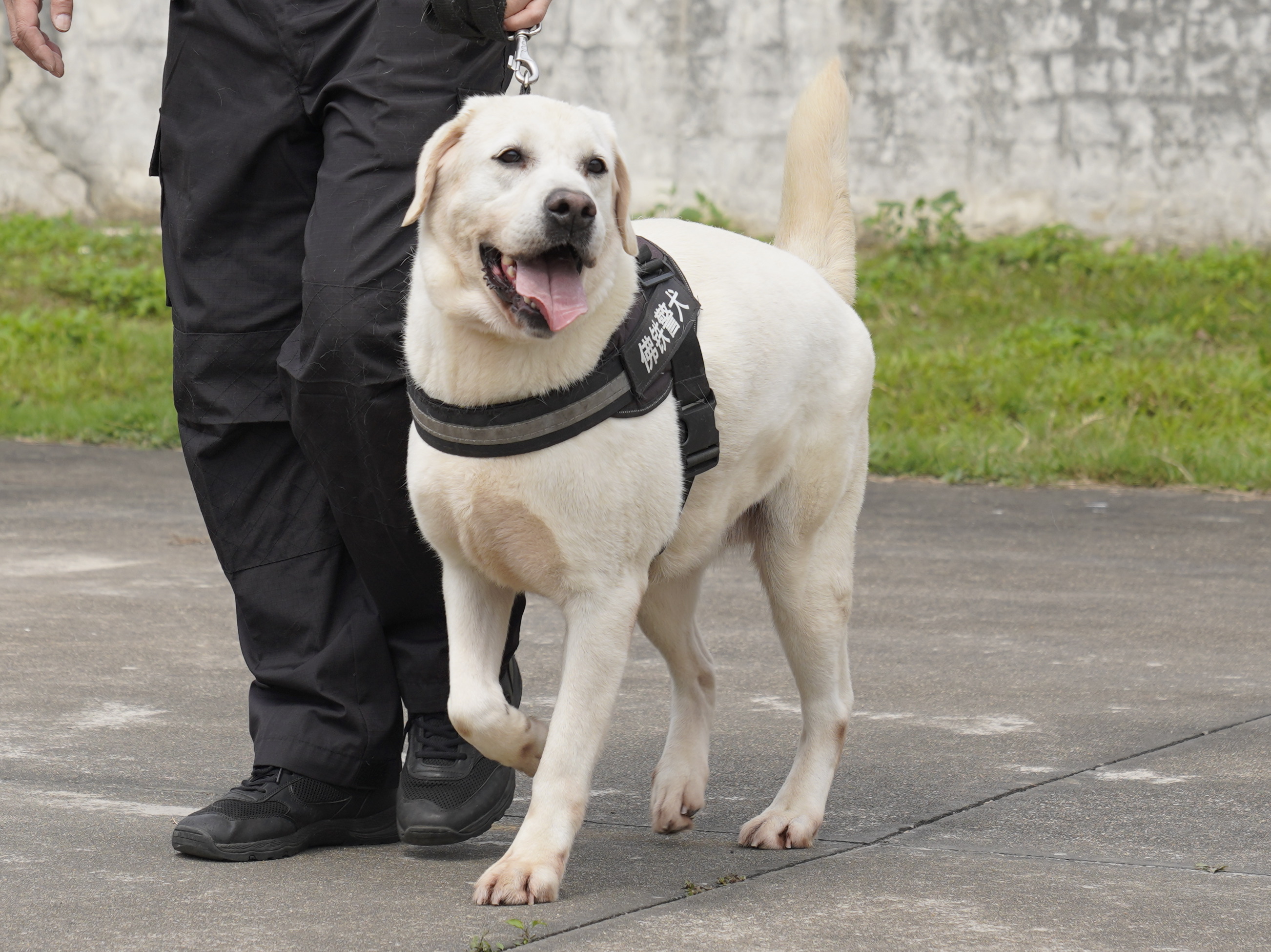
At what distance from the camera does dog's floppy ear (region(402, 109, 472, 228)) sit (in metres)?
2.52

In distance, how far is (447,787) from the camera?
2.79 meters

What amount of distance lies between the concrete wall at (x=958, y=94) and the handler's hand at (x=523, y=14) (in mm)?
8317

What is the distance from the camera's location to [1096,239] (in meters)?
10.7

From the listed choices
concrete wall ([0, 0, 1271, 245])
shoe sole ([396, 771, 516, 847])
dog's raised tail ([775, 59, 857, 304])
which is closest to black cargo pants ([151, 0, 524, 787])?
shoe sole ([396, 771, 516, 847])

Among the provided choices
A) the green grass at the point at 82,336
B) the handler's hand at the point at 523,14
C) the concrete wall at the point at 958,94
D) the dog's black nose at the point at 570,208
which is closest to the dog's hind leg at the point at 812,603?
the dog's black nose at the point at 570,208

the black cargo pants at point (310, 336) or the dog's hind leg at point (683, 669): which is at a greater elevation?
the black cargo pants at point (310, 336)

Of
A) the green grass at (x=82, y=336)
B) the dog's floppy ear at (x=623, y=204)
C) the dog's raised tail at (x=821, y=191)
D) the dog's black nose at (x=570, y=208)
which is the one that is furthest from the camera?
the green grass at (x=82, y=336)

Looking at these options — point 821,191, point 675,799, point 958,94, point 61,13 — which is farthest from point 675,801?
point 958,94

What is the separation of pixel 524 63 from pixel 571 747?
3.67 ft

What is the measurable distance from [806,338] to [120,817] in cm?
145

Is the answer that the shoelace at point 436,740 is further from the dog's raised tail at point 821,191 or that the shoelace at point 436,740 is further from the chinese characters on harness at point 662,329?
the dog's raised tail at point 821,191

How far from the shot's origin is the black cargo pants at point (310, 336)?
2.75 m

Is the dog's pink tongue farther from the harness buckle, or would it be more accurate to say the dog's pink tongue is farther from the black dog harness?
the harness buckle

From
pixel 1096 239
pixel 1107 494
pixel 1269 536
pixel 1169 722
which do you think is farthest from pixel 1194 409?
pixel 1169 722
